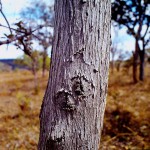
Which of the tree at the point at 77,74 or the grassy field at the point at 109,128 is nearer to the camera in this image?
the tree at the point at 77,74

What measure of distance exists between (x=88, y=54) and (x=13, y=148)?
3.77 meters

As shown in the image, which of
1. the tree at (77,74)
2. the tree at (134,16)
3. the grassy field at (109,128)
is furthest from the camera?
the tree at (134,16)

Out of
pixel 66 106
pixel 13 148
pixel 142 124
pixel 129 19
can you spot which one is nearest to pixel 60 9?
pixel 66 106

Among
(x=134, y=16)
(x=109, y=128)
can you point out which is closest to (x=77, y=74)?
(x=109, y=128)

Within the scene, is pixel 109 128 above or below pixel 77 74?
below

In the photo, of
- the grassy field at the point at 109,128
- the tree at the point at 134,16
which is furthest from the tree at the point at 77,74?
the tree at the point at 134,16

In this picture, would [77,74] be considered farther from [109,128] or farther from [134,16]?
[134,16]

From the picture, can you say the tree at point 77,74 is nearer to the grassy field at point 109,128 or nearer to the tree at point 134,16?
the grassy field at point 109,128

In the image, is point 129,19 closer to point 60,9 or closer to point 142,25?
point 142,25

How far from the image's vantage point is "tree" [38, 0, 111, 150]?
1422 mm

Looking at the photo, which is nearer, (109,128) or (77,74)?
(77,74)

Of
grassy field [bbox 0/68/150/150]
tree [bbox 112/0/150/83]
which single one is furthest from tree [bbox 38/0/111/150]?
tree [bbox 112/0/150/83]

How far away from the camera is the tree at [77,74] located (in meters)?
1.42

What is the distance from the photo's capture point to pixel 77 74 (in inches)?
56.1
